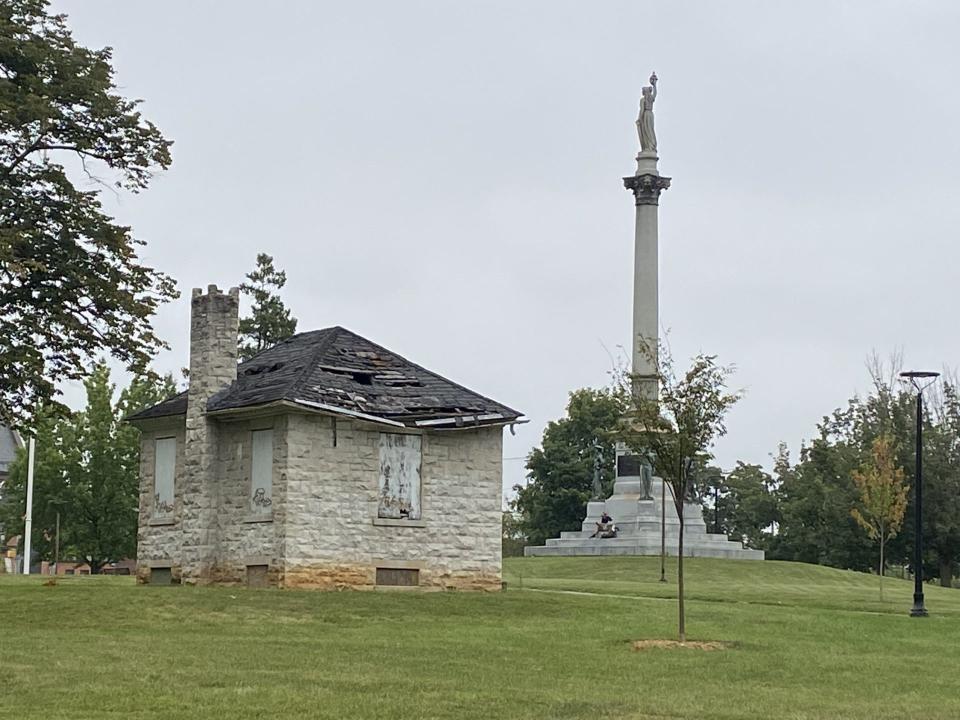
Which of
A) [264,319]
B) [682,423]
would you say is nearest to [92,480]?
[264,319]

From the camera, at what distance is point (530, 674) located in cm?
1900

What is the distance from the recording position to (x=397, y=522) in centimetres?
3338

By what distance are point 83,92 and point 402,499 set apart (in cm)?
1102

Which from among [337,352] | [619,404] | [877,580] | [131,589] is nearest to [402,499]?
[337,352]

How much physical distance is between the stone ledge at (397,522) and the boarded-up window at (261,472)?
2.35 metres

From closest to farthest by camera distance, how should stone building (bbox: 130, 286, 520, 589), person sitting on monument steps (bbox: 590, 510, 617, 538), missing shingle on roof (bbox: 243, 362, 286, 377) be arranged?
1. stone building (bbox: 130, 286, 520, 589)
2. missing shingle on roof (bbox: 243, 362, 286, 377)
3. person sitting on monument steps (bbox: 590, 510, 617, 538)

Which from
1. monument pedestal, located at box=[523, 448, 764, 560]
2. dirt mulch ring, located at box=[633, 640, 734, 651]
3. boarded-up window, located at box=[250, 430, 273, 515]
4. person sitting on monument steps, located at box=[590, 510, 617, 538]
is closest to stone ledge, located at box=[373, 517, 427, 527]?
boarded-up window, located at box=[250, 430, 273, 515]

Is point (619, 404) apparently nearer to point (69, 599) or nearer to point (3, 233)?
point (69, 599)

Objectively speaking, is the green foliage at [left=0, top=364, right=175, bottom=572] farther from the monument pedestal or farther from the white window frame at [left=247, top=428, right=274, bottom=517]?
the white window frame at [left=247, top=428, right=274, bottom=517]

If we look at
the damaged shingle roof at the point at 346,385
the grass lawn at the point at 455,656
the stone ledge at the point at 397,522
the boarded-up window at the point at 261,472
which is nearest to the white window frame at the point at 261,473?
the boarded-up window at the point at 261,472

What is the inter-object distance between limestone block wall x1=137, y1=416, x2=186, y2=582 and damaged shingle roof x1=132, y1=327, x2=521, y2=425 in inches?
16.2

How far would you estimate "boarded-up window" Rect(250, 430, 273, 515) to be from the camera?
32.6m

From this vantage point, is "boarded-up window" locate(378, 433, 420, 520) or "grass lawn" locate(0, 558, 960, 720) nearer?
"grass lawn" locate(0, 558, 960, 720)

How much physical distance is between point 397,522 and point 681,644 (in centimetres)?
1099
